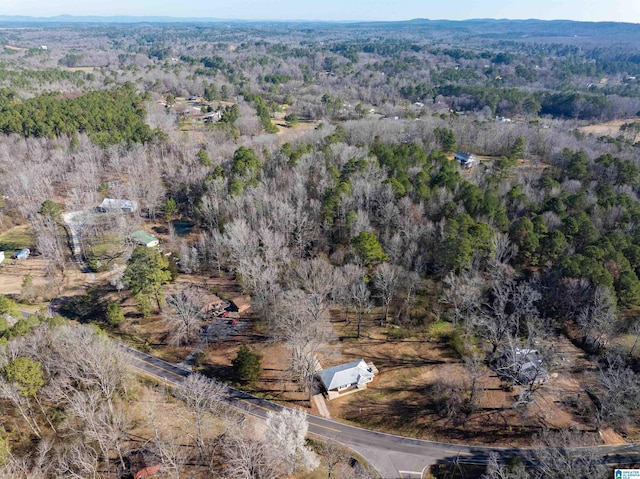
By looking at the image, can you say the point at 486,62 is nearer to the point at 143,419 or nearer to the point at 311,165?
the point at 311,165

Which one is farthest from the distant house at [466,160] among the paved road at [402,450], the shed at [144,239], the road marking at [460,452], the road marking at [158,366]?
the road marking at [158,366]

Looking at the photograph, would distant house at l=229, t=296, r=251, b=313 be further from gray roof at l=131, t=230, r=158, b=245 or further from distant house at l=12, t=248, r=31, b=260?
distant house at l=12, t=248, r=31, b=260

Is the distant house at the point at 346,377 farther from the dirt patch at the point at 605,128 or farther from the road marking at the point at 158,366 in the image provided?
the dirt patch at the point at 605,128

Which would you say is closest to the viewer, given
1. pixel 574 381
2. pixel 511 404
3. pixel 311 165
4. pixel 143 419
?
pixel 143 419

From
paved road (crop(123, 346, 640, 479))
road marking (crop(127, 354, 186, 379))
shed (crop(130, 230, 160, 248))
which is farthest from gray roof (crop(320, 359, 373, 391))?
shed (crop(130, 230, 160, 248))

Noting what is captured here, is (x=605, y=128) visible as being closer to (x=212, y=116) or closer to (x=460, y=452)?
(x=212, y=116)

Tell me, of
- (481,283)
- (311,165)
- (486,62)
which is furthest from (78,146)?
(486,62)
